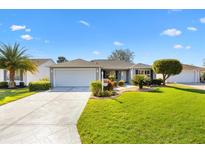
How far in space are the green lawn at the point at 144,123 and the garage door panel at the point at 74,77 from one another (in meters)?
12.0

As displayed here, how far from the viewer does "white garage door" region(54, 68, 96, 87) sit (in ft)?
69.3

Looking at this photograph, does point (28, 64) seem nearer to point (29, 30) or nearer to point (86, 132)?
point (29, 30)

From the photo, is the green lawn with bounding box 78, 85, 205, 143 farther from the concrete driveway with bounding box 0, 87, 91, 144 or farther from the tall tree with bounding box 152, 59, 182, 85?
the tall tree with bounding box 152, 59, 182, 85

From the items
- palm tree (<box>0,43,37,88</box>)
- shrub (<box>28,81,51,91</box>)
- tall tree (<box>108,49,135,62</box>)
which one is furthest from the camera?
tall tree (<box>108,49,135,62</box>)

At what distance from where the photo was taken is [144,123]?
22.2 ft

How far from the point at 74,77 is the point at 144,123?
15.3 m

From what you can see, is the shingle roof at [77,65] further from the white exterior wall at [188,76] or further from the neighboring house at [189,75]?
the neighboring house at [189,75]

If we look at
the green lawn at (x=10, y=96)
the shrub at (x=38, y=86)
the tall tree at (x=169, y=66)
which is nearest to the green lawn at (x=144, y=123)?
the green lawn at (x=10, y=96)

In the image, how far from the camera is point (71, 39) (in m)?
14.5

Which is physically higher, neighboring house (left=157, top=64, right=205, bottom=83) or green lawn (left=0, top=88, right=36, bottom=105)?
neighboring house (left=157, top=64, right=205, bottom=83)

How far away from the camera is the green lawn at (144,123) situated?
5711 millimetres

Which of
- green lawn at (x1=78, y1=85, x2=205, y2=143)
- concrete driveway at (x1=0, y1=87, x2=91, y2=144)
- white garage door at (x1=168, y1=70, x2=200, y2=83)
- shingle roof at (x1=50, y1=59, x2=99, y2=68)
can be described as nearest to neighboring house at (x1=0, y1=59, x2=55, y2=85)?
shingle roof at (x1=50, y1=59, x2=99, y2=68)

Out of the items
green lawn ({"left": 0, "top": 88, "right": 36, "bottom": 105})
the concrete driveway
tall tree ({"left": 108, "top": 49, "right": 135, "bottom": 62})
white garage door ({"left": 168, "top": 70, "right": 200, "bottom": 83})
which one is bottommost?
the concrete driveway
